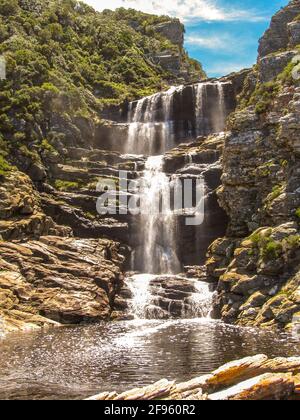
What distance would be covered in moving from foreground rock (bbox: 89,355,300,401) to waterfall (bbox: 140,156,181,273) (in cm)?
3964

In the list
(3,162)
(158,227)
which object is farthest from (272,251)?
(3,162)

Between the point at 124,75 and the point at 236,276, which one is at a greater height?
the point at 124,75

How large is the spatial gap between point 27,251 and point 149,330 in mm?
16673

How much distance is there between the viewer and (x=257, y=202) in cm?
5284

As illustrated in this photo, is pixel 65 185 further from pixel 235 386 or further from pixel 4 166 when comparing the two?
pixel 235 386

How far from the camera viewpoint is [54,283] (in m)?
47.2

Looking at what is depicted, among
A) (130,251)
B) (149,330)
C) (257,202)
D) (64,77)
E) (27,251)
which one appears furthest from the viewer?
(64,77)

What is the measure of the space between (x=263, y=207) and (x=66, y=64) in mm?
58964

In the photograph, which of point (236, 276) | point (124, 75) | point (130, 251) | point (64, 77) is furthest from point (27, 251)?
point (124, 75)

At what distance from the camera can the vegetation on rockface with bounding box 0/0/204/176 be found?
7062cm

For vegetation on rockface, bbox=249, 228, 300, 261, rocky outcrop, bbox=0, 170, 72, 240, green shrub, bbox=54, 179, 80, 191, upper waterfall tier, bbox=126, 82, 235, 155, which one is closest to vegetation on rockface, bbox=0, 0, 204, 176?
green shrub, bbox=54, 179, 80, 191

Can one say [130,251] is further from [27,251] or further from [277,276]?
[277,276]

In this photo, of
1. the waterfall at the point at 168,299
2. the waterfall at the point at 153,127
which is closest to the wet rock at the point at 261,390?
the waterfall at the point at 168,299
